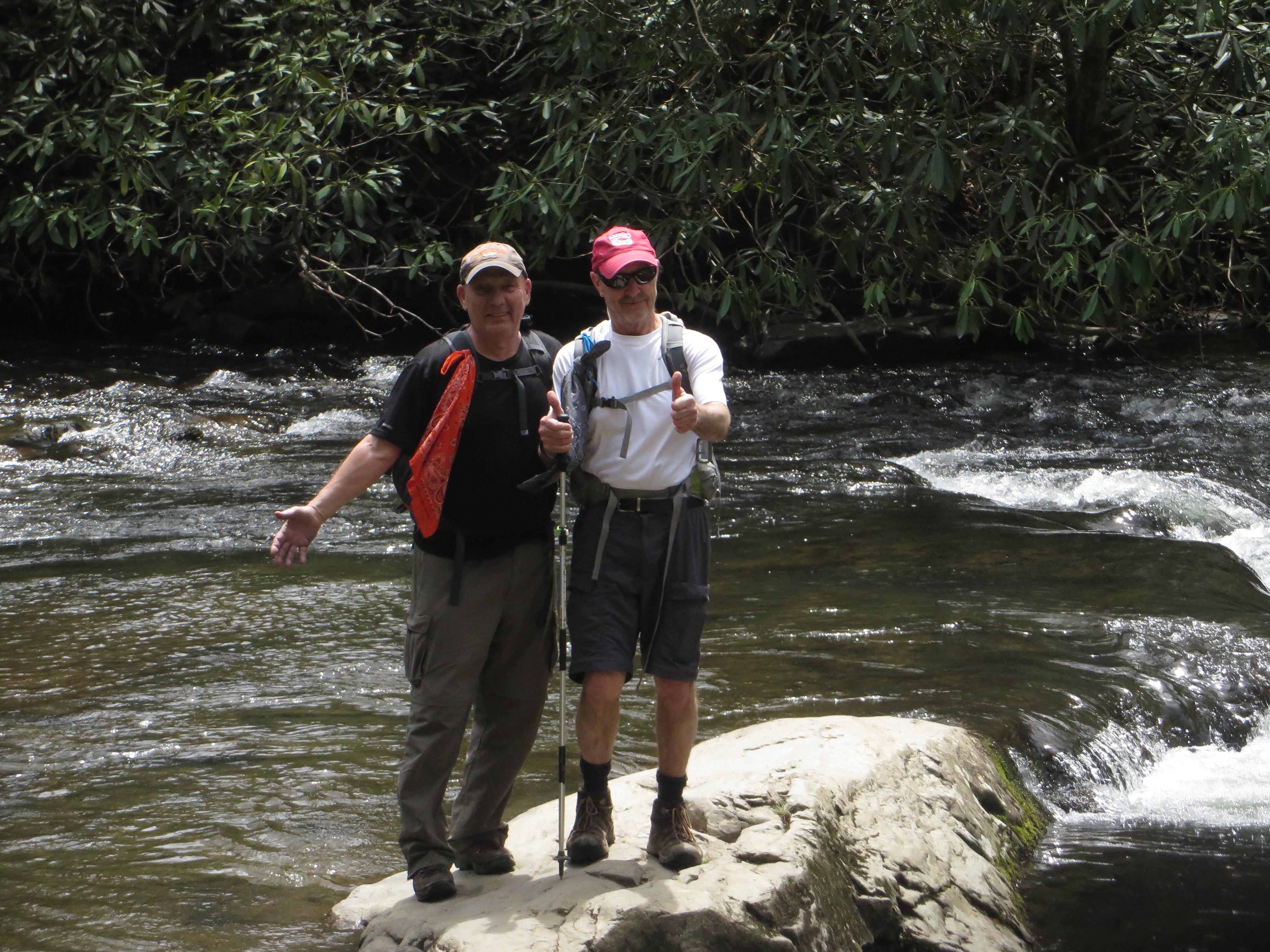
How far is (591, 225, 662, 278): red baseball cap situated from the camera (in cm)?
332

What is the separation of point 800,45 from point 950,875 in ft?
26.3

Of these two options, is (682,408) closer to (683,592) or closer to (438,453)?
(683,592)

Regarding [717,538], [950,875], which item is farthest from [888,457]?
[950,875]

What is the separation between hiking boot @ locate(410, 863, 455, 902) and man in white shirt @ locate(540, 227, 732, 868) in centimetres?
32

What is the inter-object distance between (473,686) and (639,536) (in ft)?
1.85

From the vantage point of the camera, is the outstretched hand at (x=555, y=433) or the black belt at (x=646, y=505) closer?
the outstretched hand at (x=555, y=433)

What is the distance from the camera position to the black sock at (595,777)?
3430 mm

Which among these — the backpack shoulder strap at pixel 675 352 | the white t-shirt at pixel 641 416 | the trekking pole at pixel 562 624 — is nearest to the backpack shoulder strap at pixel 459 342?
the white t-shirt at pixel 641 416

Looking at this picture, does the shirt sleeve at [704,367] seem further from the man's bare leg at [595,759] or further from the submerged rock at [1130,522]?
the submerged rock at [1130,522]

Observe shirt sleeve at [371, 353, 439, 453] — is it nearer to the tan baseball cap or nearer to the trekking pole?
the tan baseball cap

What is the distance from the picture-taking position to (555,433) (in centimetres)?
320

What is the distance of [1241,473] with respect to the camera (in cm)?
964

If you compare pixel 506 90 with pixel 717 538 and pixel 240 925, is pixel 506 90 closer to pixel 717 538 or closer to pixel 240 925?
pixel 717 538

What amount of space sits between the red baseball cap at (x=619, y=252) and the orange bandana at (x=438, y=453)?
0.42m
